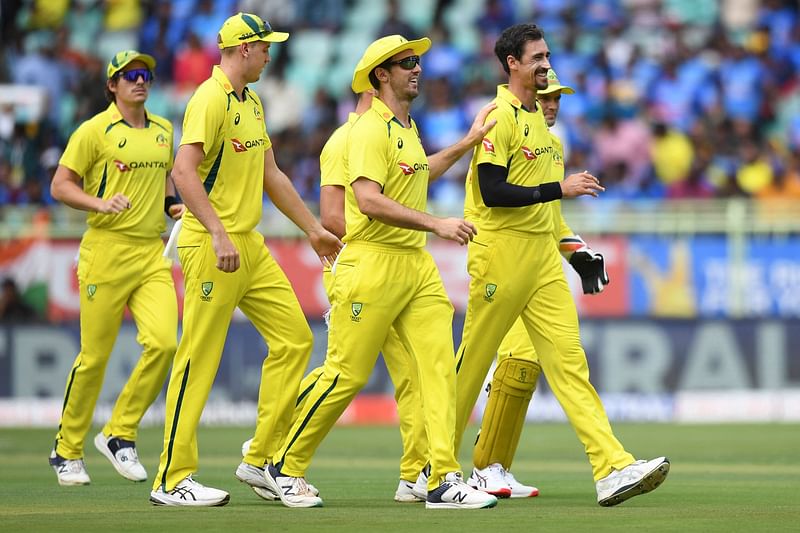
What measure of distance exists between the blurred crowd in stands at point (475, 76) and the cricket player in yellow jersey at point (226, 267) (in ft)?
34.2

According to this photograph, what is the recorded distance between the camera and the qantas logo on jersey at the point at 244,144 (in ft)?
28.8

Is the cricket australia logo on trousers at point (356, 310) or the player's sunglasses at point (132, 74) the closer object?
the cricket australia logo on trousers at point (356, 310)

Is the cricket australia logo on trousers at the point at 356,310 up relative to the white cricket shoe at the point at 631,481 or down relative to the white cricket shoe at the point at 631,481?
up

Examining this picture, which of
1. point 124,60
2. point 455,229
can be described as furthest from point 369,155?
point 124,60

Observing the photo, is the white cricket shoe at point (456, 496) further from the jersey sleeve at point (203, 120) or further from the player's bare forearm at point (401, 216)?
the jersey sleeve at point (203, 120)

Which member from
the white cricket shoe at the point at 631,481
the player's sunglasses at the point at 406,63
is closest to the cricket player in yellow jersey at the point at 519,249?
the white cricket shoe at the point at 631,481

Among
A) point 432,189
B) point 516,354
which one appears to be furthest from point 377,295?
point 432,189

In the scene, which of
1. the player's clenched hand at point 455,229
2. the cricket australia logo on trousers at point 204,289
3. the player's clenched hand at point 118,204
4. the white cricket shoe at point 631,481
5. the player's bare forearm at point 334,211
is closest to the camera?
the player's clenched hand at point 455,229

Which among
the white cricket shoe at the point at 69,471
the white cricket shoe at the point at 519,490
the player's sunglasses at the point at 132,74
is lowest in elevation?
the white cricket shoe at the point at 69,471

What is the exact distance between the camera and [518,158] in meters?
9.27

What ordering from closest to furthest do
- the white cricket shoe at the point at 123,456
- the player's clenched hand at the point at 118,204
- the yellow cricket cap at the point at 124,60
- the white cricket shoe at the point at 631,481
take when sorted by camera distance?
the white cricket shoe at the point at 631,481, the player's clenched hand at the point at 118,204, the white cricket shoe at the point at 123,456, the yellow cricket cap at the point at 124,60

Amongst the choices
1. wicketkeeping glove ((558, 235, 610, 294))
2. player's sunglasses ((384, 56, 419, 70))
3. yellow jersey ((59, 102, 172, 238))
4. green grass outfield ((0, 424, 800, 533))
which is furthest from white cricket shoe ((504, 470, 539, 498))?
yellow jersey ((59, 102, 172, 238))

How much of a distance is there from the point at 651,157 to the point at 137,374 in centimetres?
1074

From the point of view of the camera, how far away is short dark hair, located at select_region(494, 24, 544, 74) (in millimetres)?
9305
